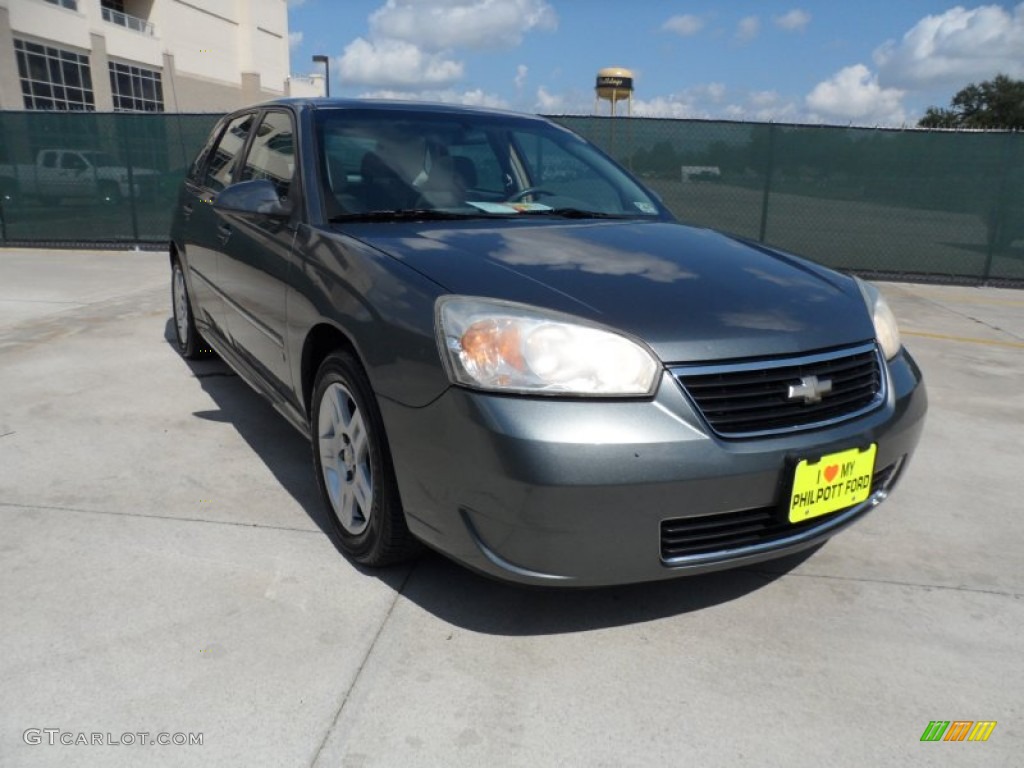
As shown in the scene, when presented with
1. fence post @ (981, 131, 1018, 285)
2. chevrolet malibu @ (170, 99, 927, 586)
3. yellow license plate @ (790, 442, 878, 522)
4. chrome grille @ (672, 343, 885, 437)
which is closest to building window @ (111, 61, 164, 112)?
fence post @ (981, 131, 1018, 285)

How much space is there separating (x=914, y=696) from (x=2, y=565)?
2807 mm

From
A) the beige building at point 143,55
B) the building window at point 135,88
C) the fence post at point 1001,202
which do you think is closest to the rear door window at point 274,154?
the fence post at point 1001,202

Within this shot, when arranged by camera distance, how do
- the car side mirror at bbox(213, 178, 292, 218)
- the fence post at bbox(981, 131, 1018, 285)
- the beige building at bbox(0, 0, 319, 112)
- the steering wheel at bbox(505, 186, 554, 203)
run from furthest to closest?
the beige building at bbox(0, 0, 319, 112) → the fence post at bbox(981, 131, 1018, 285) → the steering wheel at bbox(505, 186, 554, 203) → the car side mirror at bbox(213, 178, 292, 218)

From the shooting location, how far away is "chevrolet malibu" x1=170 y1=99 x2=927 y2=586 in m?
2.04

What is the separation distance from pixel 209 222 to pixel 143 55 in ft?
145

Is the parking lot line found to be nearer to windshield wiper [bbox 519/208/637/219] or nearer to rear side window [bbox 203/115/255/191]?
windshield wiper [bbox 519/208/637/219]

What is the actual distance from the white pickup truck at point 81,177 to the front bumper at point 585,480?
10.3m

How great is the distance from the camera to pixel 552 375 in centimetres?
206

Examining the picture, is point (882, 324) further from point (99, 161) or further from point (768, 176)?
point (99, 161)

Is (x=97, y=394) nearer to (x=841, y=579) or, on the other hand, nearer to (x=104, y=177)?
(x=841, y=579)

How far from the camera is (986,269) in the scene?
10.0 m

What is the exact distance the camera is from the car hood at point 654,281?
2197 millimetres

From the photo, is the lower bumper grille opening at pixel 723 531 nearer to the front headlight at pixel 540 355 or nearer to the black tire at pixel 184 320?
the front headlight at pixel 540 355

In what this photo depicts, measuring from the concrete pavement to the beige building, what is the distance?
112ft
